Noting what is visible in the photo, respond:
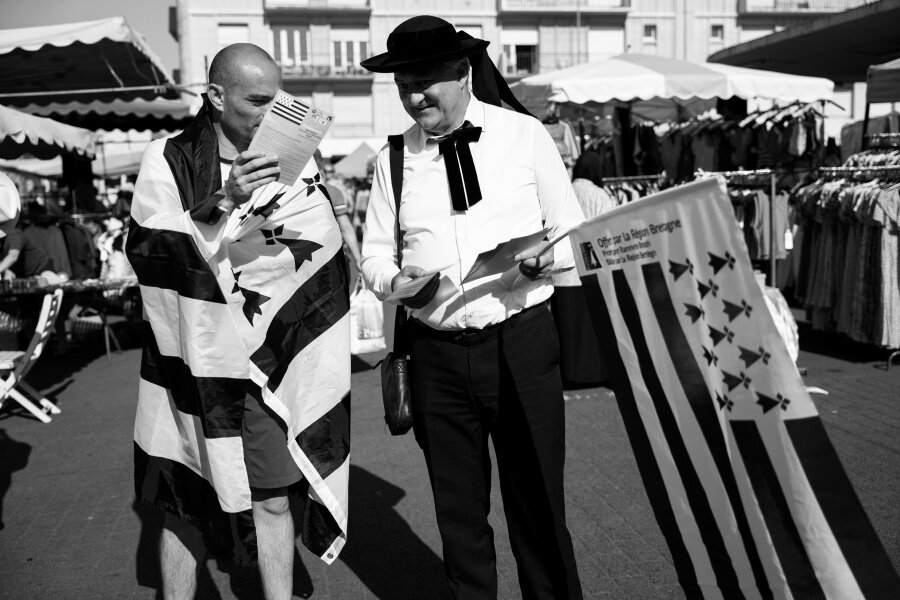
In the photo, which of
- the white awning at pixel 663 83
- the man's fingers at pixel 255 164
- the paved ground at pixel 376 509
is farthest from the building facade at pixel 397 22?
the man's fingers at pixel 255 164

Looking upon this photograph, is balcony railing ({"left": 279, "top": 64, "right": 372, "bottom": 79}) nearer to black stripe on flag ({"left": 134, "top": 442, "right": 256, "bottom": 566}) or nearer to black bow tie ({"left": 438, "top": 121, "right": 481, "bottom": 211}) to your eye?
black bow tie ({"left": 438, "top": 121, "right": 481, "bottom": 211})

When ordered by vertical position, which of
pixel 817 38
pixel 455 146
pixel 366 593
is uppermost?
pixel 817 38

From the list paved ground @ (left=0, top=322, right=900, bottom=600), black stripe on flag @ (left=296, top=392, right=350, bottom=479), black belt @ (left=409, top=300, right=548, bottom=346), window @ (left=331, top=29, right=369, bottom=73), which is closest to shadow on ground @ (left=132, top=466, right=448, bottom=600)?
paved ground @ (left=0, top=322, right=900, bottom=600)

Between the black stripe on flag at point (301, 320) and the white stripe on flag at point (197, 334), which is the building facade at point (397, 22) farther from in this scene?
the white stripe on flag at point (197, 334)

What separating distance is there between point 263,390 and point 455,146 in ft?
3.44

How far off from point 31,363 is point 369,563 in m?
4.22

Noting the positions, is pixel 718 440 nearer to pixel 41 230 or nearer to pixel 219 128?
pixel 219 128

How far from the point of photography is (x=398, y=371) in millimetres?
2865

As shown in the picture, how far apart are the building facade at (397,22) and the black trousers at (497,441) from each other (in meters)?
40.9

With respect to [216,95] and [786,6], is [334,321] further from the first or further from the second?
[786,6]

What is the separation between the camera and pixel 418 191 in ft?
8.98

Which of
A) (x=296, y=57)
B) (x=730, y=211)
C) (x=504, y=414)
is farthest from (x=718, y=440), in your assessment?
(x=296, y=57)

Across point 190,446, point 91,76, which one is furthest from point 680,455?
point 91,76

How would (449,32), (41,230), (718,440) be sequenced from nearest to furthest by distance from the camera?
1. (718,440)
2. (449,32)
3. (41,230)
